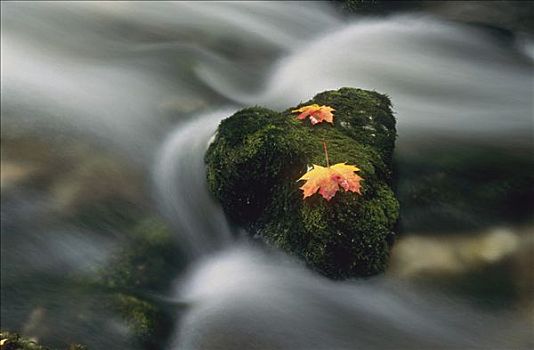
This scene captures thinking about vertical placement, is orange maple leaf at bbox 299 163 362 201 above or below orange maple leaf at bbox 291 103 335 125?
below

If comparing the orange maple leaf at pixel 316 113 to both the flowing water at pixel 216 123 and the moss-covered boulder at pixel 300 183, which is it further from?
the flowing water at pixel 216 123

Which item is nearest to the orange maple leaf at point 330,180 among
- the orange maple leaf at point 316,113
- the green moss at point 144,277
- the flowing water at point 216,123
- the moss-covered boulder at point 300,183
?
the moss-covered boulder at point 300,183

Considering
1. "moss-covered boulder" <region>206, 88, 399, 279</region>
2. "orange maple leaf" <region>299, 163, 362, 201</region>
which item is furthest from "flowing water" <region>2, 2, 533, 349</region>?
"orange maple leaf" <region>299, 163, 362, 201</region>

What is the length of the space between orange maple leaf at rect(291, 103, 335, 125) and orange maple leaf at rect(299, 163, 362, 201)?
686 millimetres

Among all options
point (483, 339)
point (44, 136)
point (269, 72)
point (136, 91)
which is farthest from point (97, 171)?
point (483, 339)

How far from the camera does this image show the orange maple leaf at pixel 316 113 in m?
4.47

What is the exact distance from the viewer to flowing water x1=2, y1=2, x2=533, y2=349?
368 centimetres

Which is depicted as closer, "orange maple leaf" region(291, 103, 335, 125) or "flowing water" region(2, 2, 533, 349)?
"flowing water" region(2, 2, 533, 349)

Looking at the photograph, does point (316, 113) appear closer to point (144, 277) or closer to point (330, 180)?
point (330, 180)

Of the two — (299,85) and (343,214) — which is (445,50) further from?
(343,214)

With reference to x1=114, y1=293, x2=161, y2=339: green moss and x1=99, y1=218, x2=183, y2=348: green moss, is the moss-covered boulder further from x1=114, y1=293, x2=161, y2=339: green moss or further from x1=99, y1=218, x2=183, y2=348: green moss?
x1=114, y1=293, x2=161, y2=339: green moss

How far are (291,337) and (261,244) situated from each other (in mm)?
827

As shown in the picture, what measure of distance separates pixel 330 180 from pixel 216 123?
212 cm

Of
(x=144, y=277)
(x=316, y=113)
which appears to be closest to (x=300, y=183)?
(x=316, y=113)
